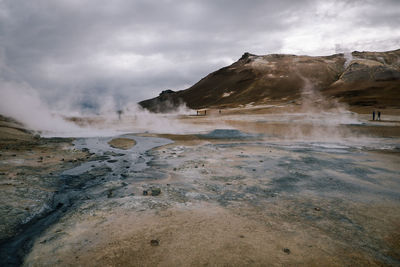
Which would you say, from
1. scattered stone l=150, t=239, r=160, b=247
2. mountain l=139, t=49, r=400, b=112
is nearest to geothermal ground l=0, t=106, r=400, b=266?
scattered stone l=150, t=239, r=160, b=247

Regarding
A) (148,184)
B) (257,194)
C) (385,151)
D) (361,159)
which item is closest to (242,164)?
(257,194)

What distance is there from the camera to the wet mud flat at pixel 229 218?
371 centimetres

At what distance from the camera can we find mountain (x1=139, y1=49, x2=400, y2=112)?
204ft

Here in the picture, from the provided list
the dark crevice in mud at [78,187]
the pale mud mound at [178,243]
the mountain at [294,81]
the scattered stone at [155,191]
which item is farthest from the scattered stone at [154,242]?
the mountain at [294,81]

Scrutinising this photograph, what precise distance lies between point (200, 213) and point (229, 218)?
64 centimetres

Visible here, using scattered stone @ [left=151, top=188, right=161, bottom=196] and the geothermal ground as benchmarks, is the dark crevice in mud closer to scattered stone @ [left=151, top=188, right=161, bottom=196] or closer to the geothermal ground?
the geothermal ground

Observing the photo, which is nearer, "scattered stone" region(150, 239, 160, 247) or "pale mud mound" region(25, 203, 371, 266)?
"pale mud mound" region(25, 203, 371, 266)

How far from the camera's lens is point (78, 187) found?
24.0 feet

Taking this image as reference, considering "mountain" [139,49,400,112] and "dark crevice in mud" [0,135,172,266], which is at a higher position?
"mountain" [139,49,400,112]

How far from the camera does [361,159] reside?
10695 mm

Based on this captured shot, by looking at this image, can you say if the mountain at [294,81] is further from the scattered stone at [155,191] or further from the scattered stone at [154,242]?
the scattered stone at [154,242]

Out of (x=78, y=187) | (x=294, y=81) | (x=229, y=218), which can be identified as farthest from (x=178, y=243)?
(x=294, y=81)

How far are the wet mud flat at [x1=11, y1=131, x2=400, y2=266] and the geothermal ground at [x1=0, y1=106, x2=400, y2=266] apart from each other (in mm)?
21

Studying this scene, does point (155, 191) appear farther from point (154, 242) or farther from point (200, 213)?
point (154, 242)
